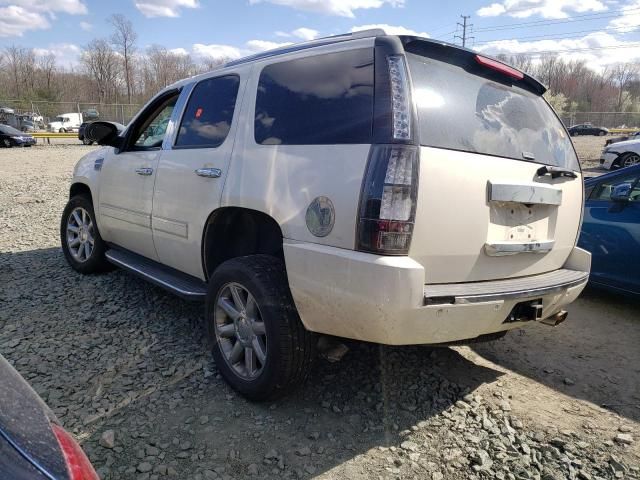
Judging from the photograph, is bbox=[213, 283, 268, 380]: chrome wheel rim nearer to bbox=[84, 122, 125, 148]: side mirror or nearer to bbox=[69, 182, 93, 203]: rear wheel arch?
bbox=[84, 122, 125, 148]: side mirror

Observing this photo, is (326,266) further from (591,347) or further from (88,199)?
(88,199)

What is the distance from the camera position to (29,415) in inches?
50.4

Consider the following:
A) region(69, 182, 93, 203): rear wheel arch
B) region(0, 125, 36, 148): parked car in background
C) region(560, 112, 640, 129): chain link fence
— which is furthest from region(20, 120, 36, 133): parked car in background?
region(560, 112, 640, 129): chain link fence

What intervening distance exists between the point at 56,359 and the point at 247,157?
1906 millimetres

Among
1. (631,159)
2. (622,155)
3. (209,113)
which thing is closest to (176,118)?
(209,113)

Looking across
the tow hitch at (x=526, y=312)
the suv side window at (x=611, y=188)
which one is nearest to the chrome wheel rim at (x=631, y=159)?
the suv side window at (x=611, y=188)

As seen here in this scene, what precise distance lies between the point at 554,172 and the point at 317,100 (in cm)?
141

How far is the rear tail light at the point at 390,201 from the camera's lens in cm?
222

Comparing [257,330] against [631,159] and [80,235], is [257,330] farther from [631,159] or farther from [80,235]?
[631,159]

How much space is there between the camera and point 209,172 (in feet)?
10.4

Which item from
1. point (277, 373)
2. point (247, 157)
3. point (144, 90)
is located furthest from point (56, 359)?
point (144, 90)

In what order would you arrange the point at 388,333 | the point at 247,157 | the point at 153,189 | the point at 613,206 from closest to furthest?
the point at 388,333 → the point at 247,157 → the point at 153,189 → the point at 613,206

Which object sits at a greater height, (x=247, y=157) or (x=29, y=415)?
(x=247, y=157)

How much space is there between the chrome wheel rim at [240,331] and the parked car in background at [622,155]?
46.8 feet
